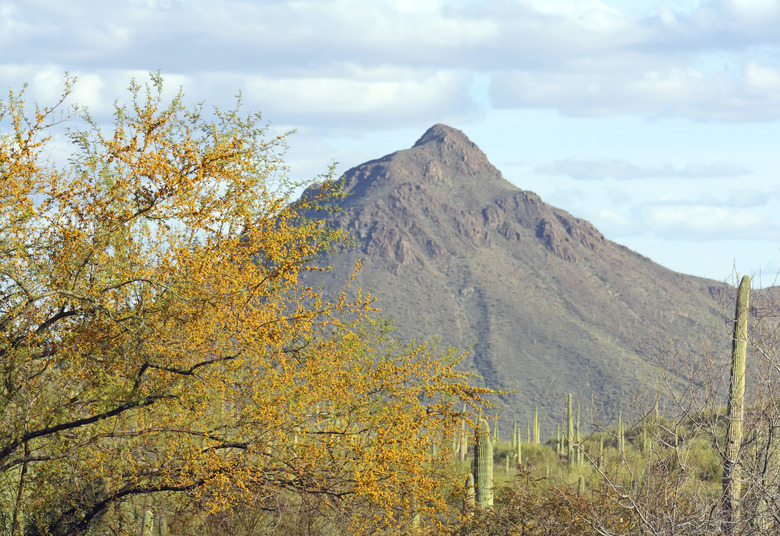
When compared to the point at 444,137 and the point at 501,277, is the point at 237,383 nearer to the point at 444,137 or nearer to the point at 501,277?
the point at 501,277

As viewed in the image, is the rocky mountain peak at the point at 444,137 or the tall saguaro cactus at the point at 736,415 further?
the rocky mountain peak at the point at 444,137

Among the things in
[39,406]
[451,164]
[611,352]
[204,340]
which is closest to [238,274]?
[204,340]

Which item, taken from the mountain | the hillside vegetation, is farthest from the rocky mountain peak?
the hillside vegetation

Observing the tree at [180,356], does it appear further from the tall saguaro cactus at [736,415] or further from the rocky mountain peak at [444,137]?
the rocky mountain peak at [444,137]

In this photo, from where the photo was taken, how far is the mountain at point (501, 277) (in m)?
84.8

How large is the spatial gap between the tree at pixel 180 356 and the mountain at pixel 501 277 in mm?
51801

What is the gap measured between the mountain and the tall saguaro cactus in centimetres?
5038

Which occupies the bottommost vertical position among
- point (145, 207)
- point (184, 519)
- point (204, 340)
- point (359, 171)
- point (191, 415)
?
point (184, 519)

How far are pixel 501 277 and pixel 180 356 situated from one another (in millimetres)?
100217

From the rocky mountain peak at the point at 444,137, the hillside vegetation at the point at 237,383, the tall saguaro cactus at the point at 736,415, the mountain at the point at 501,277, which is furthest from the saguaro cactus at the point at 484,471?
the rocky mountain peak at the point at 444,137

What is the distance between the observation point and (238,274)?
445 inches

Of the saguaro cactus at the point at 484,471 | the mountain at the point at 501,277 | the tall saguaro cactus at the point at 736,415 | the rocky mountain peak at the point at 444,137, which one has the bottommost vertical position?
the saguaro cactus at the point at 484,471

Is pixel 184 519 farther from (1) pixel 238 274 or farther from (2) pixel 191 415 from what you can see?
(1) pixel 238 274

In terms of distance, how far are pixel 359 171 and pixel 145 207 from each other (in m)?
147
